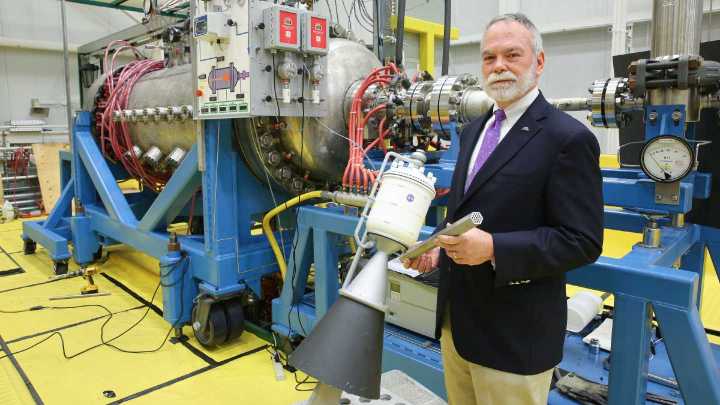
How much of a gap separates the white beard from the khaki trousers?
1.71 ft

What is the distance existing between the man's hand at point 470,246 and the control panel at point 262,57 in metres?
1.45

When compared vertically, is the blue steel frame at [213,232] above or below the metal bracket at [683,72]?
below

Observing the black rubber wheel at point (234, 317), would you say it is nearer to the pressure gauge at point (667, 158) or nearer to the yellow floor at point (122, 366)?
the yellow floor at point (122, 366)

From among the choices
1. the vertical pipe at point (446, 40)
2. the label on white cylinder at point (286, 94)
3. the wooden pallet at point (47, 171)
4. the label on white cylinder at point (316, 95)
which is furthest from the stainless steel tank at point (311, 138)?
the wooden pallet at point (47, 171)

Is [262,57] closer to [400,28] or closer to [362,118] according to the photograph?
[362,118]

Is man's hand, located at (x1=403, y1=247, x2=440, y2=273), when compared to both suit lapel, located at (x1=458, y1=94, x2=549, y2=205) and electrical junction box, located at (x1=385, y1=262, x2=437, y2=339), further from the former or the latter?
electrical junction box, located at (x1=385, y1=262, x2=437, y2=339)

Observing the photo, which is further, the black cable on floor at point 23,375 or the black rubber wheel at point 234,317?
the black rubber wheel at point 234,317

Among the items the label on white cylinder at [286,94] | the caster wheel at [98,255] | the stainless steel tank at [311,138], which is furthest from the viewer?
the caster wheel at [98,255]

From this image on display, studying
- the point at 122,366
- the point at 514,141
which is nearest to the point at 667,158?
the point at 514,141

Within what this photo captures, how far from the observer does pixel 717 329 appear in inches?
112

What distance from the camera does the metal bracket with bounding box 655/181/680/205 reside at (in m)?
1.58

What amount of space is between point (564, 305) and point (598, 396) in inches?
24.6

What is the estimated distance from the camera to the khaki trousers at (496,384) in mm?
1125

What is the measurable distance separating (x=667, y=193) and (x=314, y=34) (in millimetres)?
1511
